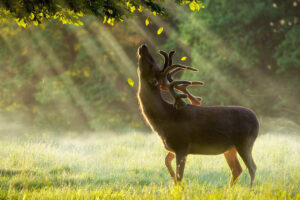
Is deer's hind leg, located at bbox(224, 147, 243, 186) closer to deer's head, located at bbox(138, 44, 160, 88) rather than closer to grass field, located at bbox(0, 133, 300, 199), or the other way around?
grass field, located at bbox(0, 133, 300, 199)

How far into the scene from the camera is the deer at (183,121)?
5633mm

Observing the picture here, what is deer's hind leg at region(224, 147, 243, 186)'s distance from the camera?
6223mm

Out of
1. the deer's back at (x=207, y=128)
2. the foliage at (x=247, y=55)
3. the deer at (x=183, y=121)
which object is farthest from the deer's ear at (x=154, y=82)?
the foliage at (x=247, y=55)

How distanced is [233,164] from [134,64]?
15.3 metres

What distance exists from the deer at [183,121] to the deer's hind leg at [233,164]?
29cm

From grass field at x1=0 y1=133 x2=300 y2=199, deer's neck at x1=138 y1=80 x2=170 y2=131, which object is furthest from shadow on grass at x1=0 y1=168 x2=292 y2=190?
deer's neck at x1=138 y1=80 x2=170 y2=131

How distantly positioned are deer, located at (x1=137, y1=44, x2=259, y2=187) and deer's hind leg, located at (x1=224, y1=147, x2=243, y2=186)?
29cm

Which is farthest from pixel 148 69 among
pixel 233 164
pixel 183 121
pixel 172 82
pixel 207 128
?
pixel 233 164

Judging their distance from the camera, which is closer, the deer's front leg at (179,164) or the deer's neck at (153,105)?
the deer's front leg at (179,164)

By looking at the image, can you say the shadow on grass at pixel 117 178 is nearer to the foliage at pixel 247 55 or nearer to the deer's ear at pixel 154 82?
the deer's ear at pixel 154 82

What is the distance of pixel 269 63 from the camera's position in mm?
16281

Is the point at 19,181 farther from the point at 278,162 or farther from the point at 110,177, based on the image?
the point at 278,162

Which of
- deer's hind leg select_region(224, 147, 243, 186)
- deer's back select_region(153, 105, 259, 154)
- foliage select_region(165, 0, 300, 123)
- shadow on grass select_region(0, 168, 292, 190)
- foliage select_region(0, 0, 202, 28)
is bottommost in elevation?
shadow on grass select_region(0, 168, 292, 190)

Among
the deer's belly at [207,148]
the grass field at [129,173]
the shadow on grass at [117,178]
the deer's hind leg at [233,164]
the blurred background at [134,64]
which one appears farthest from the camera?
the blurred background at [134,64]
